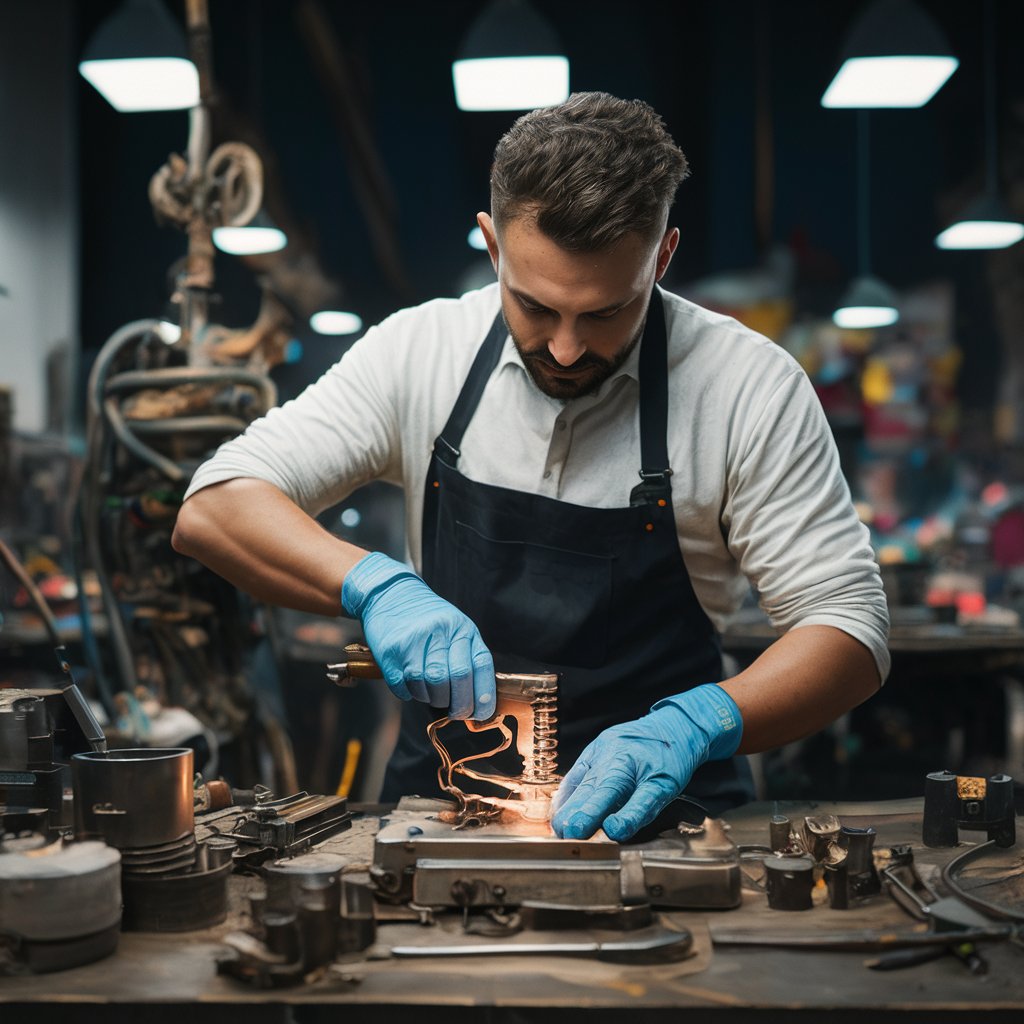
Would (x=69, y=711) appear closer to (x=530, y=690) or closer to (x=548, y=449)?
(x=530, y=690)

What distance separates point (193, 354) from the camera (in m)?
3.28

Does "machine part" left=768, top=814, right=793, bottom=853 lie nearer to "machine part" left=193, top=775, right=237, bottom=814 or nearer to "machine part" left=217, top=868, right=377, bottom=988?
"machine part" left=217, top=868, right=377, bottom=988

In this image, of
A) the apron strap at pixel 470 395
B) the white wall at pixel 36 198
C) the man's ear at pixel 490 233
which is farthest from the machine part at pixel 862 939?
the white wall at pixel 36 198

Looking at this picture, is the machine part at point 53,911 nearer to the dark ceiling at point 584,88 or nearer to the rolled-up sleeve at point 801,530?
the rolled-up sleeve at point 801,530

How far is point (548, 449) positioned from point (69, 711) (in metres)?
0.97

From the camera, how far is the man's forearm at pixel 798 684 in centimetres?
187

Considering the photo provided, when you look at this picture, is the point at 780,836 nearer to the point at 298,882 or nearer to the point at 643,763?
the point at 643,763

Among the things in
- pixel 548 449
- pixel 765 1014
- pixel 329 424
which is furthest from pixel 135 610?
pixel 765 1014

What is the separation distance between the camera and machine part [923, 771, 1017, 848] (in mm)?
1665

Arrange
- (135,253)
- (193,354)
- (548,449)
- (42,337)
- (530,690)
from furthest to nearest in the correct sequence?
1. (135,253)
2. (42,337)
3. (193,354)
4. (548,449)
5. (530,690)

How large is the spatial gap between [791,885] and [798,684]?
0.55 meters

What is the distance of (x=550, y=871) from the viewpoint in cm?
135

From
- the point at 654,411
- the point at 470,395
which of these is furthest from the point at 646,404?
the point at 470,395

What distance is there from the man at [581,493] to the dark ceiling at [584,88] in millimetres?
3684
